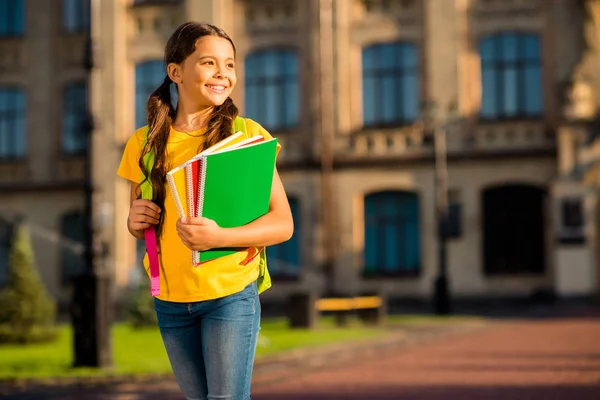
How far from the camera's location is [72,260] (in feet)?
113

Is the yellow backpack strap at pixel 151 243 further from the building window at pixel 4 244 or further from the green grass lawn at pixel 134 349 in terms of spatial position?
the building window at pixel 4 244

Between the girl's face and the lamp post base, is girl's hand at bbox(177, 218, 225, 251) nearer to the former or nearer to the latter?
the girl's face

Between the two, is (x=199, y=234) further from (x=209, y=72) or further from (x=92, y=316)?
(x=92, y=316)

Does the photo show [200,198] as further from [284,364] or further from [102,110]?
[102,110]

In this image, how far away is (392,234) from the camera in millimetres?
31219

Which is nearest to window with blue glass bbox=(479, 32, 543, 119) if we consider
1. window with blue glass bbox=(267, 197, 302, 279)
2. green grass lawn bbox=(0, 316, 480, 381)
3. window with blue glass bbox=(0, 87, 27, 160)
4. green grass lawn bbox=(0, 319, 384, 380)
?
window with blue glass bbox=(267, 197, 302, 279)

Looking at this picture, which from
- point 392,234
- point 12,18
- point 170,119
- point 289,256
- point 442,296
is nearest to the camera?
point 170,119

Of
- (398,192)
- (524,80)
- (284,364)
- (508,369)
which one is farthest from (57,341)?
(524,80)

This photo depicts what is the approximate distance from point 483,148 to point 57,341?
52.9 ft

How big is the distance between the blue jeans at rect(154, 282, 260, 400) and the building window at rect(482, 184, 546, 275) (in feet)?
88.9

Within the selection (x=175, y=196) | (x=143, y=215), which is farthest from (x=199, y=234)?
(x=143, y=215)

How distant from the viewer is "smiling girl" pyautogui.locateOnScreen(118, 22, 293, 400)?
371 cm

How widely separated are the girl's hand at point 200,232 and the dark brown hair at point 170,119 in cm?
24

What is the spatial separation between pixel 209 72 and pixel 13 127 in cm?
3207
